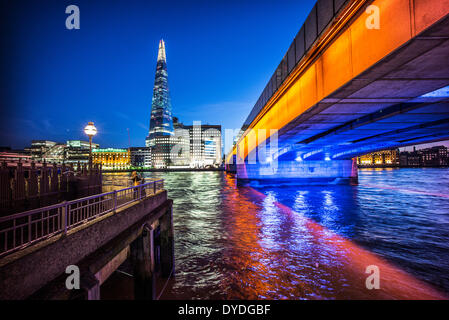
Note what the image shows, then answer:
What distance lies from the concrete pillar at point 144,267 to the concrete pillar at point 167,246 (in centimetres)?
171

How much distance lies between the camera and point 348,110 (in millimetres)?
11961

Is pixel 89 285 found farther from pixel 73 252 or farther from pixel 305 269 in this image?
pixel 305 269

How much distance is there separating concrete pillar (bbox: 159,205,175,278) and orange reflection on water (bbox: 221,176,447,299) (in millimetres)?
2623

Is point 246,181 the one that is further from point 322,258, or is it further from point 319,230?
point 322,258

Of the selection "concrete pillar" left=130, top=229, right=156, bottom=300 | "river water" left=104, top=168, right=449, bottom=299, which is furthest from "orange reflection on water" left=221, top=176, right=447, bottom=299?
"concrete pillar" left=130, top=229, right=156, bottom=300

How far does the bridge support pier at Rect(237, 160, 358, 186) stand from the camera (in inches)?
1768

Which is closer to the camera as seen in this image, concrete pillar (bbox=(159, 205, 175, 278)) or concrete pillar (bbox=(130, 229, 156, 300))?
concrete pillar (bbox=(130, 229, 156, 300))

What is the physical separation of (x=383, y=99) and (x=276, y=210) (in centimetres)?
1420

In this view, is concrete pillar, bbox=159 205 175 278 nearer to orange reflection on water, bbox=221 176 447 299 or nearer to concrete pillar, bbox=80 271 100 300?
orange reflection on water, bbox=221 176 447 299

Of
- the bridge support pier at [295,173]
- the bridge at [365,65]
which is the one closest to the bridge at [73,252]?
the bridge at [365,65]

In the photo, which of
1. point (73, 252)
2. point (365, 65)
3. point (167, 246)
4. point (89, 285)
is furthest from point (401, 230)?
point (73, 252)

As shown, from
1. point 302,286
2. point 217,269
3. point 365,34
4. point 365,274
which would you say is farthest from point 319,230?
point 365,34

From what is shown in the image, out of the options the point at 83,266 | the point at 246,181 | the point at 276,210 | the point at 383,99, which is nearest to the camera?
the point at 83,266
